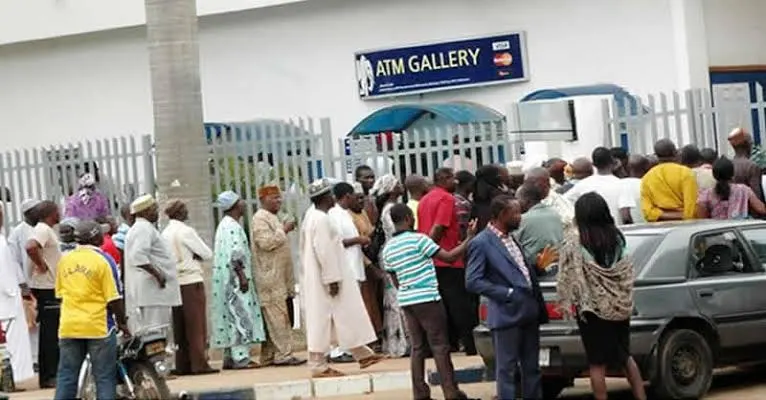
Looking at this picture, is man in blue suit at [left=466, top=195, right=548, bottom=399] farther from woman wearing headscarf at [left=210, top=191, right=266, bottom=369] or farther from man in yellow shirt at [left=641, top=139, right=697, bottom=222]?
woman wearing headscarf at [left=210, top=191, right=266, bottom=369]

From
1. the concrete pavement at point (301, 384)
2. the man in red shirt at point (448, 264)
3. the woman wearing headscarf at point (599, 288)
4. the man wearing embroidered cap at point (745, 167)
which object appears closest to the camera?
the woman wearing headscarf at point (599, 288)

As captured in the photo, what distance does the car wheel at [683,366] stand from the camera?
44.8 feet

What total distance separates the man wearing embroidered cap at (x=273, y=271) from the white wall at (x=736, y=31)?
11.8 m

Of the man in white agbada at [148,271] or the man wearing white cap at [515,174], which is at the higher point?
the man wearing white cap at [515,174]

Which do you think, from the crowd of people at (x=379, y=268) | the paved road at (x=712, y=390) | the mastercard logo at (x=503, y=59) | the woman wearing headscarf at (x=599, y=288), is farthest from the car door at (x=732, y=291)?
the mastercard logo at (x=503, y=59)

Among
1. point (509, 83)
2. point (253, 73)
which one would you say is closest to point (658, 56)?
point (509, 83)

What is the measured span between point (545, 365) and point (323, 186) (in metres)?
3.32

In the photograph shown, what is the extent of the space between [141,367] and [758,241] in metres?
5.21

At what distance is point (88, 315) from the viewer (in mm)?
14070

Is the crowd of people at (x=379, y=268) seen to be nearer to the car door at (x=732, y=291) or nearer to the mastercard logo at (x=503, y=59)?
the car door at (x=732, y=291)

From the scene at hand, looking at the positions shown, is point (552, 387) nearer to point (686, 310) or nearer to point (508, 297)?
point (686, 310)

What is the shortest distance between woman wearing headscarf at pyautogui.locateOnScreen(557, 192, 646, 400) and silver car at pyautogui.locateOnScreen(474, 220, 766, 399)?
528 mm

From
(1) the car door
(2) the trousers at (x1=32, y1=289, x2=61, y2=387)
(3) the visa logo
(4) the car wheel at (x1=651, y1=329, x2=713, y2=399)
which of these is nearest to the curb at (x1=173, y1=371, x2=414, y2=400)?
(2) the trousers at (x1=32, y1=289, x2=61, y2=387)

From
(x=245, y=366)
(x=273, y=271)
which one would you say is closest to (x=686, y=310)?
(x=273, y=271)
